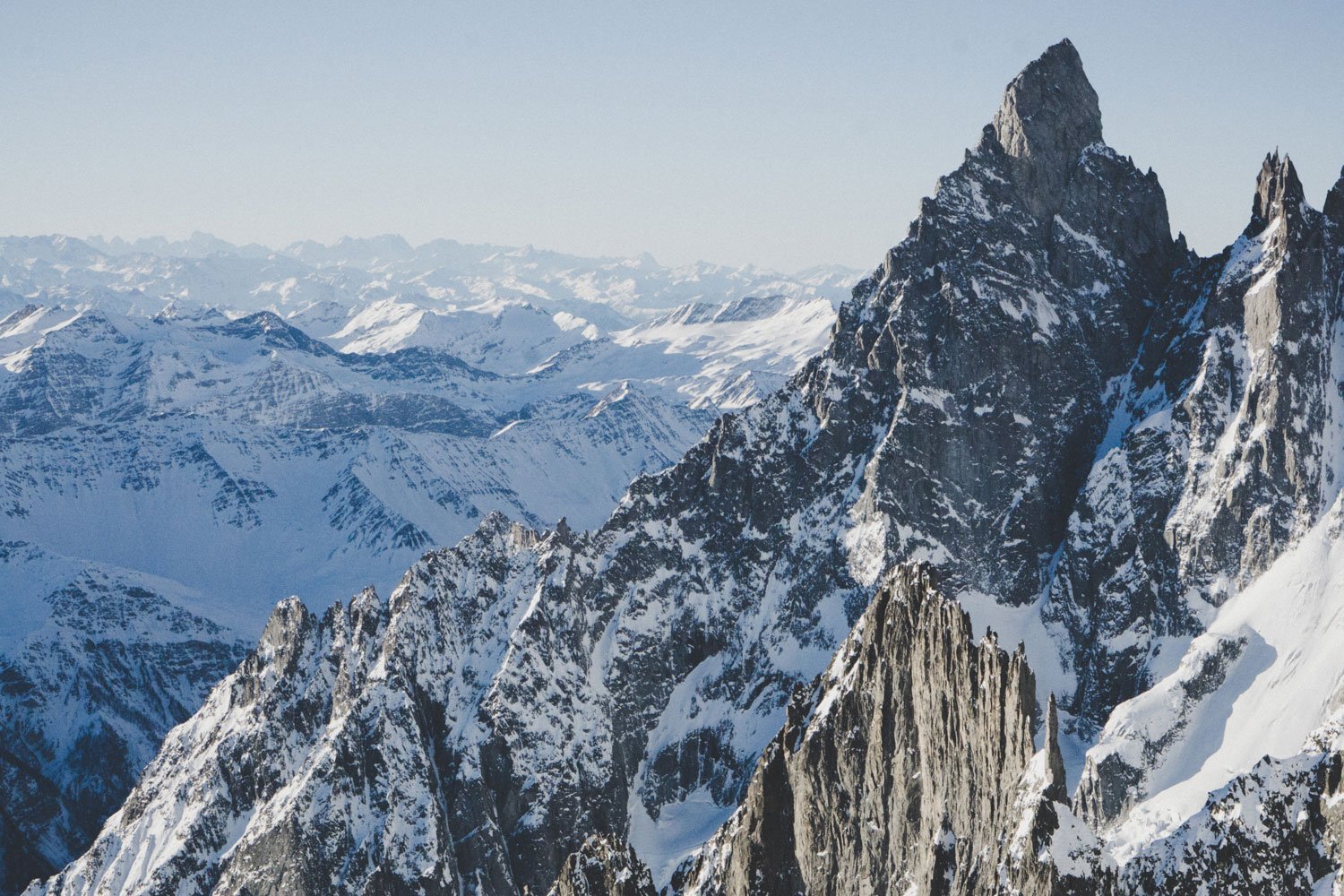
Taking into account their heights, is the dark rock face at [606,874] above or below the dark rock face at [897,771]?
below

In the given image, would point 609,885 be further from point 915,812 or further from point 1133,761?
point 1133,761

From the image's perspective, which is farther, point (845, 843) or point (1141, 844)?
point (845, 843)

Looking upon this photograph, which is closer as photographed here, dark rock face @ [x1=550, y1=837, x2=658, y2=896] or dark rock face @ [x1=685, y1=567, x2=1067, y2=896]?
dark rock face @ [x1=685, y1=567, x2=1067, y2=896]

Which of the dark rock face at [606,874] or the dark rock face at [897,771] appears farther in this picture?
the dark rock face at [606,874]

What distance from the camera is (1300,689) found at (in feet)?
636

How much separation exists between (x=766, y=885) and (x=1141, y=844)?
34.8 meters

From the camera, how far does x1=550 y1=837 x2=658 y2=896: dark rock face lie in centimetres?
9819

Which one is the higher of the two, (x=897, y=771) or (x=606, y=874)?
(x=897, y=771)

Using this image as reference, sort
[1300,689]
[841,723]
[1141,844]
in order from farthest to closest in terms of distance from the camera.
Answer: [1300,689]
[841,723]
[1141,844]

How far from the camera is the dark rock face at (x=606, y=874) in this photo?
98.2 meters

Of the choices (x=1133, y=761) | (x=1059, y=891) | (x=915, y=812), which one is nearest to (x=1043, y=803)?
(x=1059, y=891)

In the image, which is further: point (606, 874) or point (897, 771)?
Answer: point (606, 874)

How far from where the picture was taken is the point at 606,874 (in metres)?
99.6

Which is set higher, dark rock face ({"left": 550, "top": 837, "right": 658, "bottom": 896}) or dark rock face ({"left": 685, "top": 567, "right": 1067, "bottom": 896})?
dark rock face ({"left": 685, "top": 567, "right": 1067, "bottom": 896})
